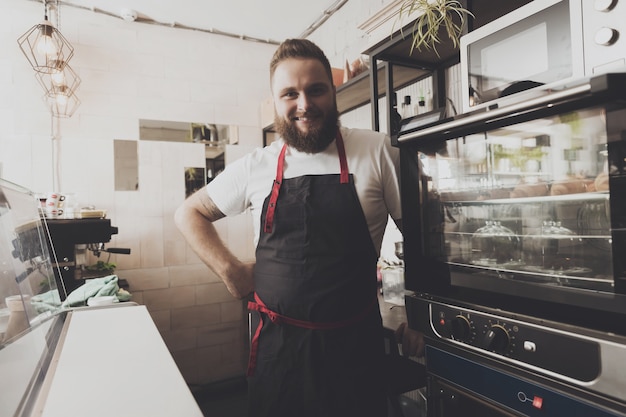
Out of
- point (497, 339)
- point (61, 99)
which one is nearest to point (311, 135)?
point (497, 339)

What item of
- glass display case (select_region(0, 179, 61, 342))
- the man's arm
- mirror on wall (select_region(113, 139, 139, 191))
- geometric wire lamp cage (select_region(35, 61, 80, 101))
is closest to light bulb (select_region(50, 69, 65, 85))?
geometric wire lamp cage (select_region(35, 61, 80, 101))

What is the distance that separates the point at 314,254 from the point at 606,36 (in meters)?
0.96

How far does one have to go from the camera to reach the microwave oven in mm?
907

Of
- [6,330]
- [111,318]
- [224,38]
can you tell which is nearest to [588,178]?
[6,330]

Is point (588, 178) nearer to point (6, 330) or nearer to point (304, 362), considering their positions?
point (304, 362)

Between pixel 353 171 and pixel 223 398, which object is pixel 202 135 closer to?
pixel 223 398

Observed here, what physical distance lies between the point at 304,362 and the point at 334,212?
1.64 feet

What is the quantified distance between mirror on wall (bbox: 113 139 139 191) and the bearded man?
2.05m

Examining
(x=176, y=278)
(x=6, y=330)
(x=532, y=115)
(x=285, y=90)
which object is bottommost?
(x=176, y=278)

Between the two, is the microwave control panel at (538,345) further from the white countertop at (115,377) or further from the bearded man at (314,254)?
the white countertop at (115,377)

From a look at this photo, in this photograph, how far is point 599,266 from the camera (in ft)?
3.24

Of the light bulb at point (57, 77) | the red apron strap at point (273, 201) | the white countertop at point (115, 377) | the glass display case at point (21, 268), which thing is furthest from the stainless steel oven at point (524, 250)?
the light bulb at point (57, 77)

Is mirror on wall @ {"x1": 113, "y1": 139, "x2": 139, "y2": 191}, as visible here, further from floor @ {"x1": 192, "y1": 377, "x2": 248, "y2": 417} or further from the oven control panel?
the oven control panel

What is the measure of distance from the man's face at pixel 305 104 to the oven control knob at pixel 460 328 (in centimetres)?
75
